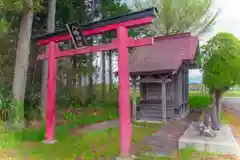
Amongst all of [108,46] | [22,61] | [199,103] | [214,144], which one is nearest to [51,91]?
[22,61]

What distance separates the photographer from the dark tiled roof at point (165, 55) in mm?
9463

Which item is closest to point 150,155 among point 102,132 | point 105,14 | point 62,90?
point 102,132

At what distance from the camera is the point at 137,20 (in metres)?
4.63

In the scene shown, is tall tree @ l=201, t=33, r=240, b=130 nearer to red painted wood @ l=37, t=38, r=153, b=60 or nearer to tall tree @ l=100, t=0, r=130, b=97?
red painted wood @ l=37, t=38, r=153, b=60

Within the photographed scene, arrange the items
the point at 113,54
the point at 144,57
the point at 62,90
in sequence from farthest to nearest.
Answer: the point at 113,54 → the point at 62,90 → the point at 144,57

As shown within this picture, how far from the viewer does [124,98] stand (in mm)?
4730

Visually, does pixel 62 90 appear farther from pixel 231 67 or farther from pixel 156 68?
pixel 231 67

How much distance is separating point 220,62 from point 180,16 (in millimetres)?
14366

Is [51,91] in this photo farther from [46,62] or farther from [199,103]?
[199,103]

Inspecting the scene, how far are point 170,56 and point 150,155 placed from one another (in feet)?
19.7

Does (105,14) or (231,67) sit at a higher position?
Answer: (105,14)

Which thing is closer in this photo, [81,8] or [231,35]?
[231,35]

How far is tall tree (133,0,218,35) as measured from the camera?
19748 millimetres

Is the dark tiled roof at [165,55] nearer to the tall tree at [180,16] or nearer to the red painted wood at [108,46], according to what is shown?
the red painted wood at [108,46]
